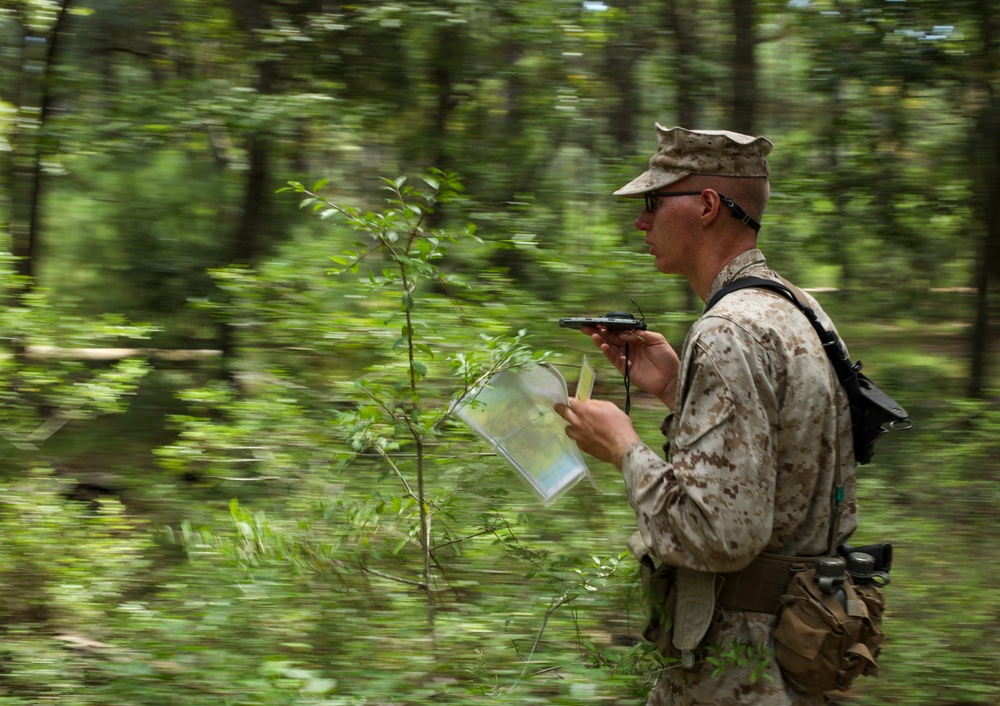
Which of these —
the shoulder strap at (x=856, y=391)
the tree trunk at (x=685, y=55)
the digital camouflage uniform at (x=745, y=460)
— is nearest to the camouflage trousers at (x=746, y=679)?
the digital camouflage uniform at (x=745, y=460)

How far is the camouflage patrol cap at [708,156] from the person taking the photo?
7.96ft

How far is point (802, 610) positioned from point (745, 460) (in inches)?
18.3

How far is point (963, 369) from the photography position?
699 cm

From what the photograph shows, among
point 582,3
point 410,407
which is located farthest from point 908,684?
point 582,3

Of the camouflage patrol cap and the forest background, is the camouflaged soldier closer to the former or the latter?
the camouflage patrol cap

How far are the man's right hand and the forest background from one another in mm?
1500

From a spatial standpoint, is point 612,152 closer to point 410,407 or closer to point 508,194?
point 508,194

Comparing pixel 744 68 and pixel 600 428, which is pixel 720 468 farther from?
pixel 744 68

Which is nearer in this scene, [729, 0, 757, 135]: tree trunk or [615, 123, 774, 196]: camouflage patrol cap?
[615, 123, 774, 196]: camouflage patrol cap

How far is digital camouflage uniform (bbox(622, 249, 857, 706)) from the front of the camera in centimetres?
208

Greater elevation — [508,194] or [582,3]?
[582,3]

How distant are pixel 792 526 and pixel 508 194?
500 cm

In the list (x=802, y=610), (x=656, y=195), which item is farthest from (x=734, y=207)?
(x=802, y=610)

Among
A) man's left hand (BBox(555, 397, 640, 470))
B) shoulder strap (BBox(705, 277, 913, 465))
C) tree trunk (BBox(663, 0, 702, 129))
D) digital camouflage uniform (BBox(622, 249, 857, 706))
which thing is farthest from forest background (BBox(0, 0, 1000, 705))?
shoulder strap (BBox(705, 277, 913, 465))
